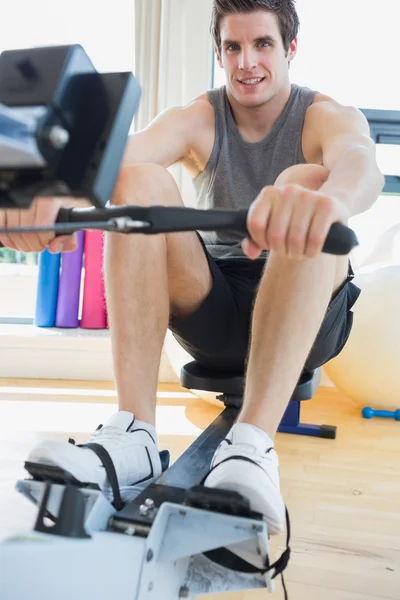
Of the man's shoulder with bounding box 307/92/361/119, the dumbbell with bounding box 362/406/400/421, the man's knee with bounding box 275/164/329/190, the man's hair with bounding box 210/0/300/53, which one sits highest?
the man's hair with bounding box 210/0/300/53

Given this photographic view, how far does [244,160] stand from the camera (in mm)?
1729

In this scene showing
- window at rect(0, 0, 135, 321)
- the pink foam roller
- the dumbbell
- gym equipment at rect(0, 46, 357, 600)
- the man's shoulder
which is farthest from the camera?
window at rect(0, 0, 135, 321)

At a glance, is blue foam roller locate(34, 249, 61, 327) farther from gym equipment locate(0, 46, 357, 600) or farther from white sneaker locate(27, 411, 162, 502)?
gym equipment locate(0, 46, 357, 600)

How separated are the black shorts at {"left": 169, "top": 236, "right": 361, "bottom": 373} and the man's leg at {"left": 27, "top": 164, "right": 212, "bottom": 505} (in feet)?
0.32

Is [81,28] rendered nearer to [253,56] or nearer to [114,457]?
[253,56]

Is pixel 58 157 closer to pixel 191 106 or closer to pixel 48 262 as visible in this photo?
pixel 191 106

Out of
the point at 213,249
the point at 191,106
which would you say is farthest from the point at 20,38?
the point at 213,249

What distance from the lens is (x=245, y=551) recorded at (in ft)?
3.09

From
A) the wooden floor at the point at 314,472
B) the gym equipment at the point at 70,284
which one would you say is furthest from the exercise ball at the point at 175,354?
the gym equipment at the point at 70,284

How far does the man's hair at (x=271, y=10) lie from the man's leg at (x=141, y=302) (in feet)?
2.12

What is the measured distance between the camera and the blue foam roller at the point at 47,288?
9.96 ft

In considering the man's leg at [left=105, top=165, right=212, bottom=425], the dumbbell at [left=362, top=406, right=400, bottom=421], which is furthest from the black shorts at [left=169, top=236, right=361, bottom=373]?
the dumbbell at [left=362, top=406, right=400, bottom=421]

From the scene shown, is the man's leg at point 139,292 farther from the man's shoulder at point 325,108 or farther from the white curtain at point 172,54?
the white curtain at point 172,54

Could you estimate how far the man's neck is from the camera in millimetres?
1723
